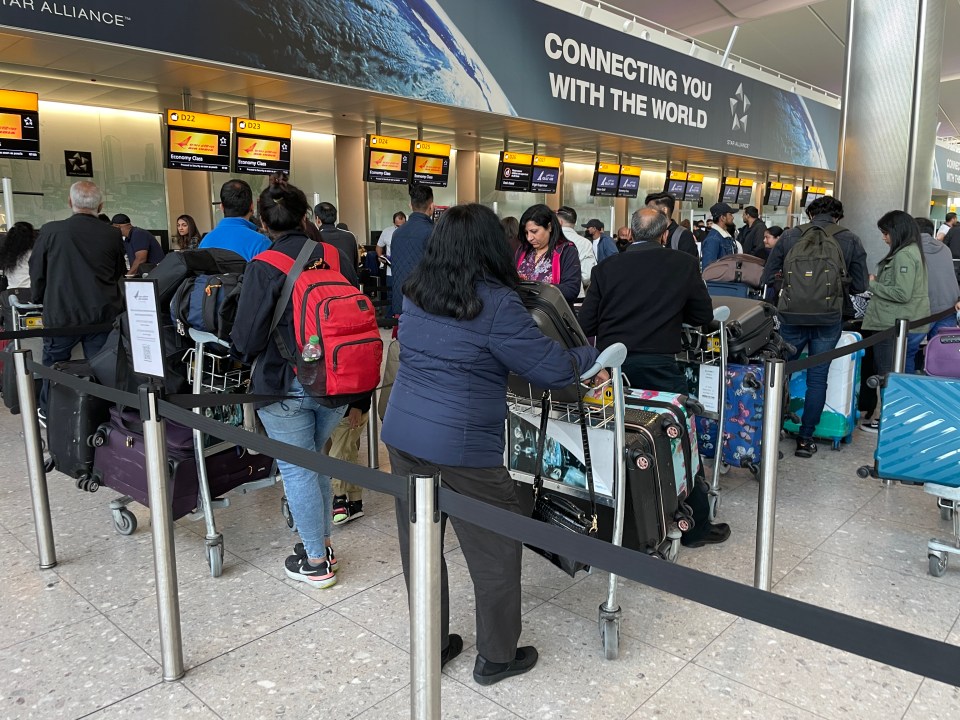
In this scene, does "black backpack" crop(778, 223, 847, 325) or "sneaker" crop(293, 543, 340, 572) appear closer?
"sneaker" crop(293, 543, 340, 572)

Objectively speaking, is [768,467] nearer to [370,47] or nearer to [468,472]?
[468,472]

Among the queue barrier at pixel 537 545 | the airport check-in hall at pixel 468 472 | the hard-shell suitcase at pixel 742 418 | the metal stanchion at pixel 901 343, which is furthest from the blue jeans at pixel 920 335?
the queue barrier at pixel 537 545

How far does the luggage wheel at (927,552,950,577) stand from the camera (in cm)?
296

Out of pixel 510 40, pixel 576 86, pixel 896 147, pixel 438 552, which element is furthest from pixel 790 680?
pixel 576 86

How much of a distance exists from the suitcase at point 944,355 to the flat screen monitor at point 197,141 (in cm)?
822

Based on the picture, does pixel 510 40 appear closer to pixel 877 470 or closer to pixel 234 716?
pixel 877 470

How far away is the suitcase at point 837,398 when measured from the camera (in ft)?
15.6

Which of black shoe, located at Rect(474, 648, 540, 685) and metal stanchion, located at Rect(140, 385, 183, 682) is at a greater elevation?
metal stanchion, located at Rect(140, 385, 183, 682)

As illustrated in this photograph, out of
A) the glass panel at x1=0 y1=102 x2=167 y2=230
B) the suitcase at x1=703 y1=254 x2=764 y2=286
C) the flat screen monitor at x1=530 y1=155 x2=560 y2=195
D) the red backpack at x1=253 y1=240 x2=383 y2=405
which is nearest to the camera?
the red backpack at x1=253 y1=240 x2=383 y2=405

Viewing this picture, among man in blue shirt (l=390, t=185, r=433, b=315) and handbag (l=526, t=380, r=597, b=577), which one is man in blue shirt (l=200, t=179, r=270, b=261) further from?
handbag (l=526, t=380, r=597, b=577)

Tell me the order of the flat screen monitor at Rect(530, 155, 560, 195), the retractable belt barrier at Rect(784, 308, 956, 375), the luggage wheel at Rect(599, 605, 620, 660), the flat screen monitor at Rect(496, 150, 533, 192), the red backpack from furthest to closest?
the flat screen monitor at Rect(530, 155, 560, 195), the flat screen monitor at Rect(496, 150, 533, 192), the retractable belt barrier at Rect(784, 308, 956, 375), the red backpack, the luggage wheel at Rect(599, 605, 620, 660)

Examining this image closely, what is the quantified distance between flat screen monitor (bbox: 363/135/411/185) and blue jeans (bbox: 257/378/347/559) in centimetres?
867

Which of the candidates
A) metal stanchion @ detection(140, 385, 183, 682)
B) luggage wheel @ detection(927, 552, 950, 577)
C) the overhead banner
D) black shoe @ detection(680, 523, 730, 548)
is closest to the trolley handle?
metal stanchion @ detection(140, 385, 183, 682)

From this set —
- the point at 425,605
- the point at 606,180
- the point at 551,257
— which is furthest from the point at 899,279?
the point at 606,180
